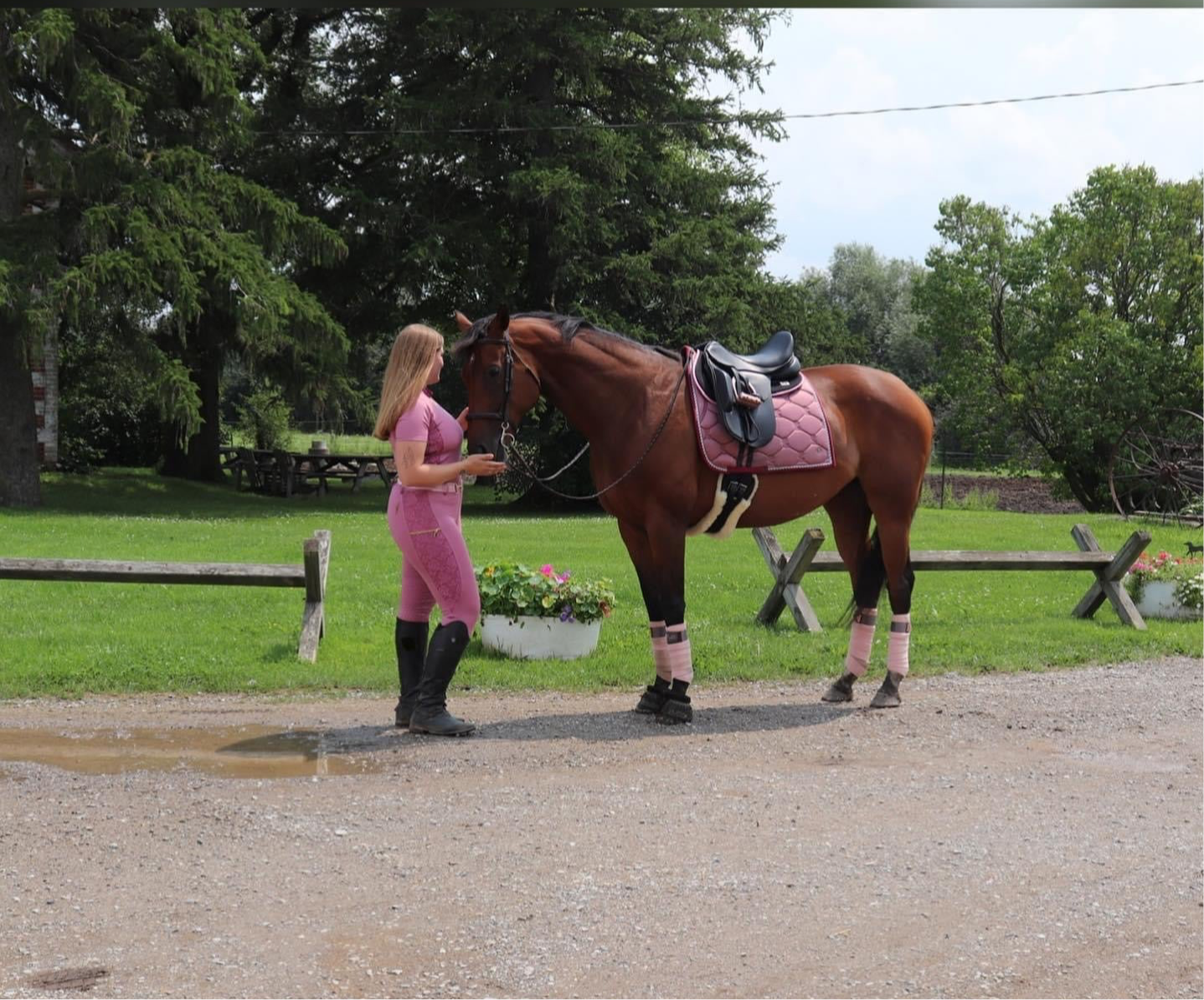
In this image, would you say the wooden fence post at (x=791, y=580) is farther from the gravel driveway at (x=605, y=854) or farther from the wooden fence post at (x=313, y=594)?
the wooden fence post at (x=313, y=594)

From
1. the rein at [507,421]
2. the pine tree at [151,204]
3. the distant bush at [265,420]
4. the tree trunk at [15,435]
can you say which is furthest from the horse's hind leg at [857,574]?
the distant bush at [265,420]

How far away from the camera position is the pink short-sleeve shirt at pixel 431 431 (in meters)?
6.43

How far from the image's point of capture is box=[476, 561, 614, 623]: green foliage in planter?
9.06 metres

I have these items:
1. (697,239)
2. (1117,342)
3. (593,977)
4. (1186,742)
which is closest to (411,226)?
(697,239)

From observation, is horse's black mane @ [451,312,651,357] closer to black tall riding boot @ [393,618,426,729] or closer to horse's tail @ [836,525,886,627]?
black tall riding boot @ [393,618,426,729]

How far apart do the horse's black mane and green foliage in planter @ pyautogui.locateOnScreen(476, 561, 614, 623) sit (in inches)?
93.5

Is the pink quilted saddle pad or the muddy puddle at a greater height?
the pink quilted saddle pad

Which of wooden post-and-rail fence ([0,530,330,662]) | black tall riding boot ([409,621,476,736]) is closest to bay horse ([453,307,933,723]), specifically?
black tall riding boot ([409,621,476,736])

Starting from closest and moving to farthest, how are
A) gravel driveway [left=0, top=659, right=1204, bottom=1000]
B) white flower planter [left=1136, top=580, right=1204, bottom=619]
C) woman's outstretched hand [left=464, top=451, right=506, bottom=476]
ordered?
gravel driveway [left=0, top=659, right=1204, bottom=1000] → woman's outstretched hand [left=464, top=451, right=506, bottom=476] → white flower planter [left=1136, top=580, right=1204, bottom=619]

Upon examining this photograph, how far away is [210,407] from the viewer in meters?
31.1

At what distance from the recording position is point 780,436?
24.2 ft

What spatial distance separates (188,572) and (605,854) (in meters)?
5.23

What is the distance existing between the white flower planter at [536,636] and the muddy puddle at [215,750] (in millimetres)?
2242

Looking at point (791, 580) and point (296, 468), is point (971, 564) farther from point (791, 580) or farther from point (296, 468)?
point (296, 468)
